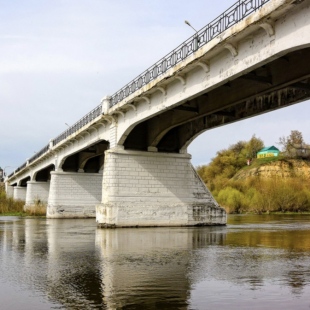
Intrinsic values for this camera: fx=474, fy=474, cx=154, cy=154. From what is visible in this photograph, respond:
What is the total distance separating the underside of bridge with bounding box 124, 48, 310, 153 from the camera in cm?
2042

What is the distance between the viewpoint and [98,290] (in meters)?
9.88

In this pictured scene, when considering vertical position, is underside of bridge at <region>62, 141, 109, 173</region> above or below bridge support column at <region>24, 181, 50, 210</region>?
above

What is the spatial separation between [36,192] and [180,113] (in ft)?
165

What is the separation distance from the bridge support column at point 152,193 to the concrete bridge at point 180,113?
7cm

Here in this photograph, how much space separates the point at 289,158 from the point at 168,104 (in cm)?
9830

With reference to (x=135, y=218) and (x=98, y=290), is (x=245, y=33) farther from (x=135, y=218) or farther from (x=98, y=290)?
(x=135, y=218)

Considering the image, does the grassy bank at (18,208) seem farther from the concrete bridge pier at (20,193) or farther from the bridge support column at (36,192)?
the concrete bridge pier at (20,193)

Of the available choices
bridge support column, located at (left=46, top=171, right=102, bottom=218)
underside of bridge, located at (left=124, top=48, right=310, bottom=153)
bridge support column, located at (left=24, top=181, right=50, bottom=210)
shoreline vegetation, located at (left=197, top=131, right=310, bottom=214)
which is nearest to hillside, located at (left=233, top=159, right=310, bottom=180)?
shoreline vegetation, located at (left=197, top=131, right=310, bottom=214)

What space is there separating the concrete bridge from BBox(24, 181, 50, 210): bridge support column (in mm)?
19983

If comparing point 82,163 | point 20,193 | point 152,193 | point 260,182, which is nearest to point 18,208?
point 82,163

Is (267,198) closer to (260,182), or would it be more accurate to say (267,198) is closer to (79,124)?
(260,182)

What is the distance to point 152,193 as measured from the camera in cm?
3428

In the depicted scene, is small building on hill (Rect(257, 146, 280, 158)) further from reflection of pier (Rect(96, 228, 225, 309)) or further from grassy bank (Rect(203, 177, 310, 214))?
reflection of pier (Rect(96, 228, 225, 309))

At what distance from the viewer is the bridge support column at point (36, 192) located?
241 ft
